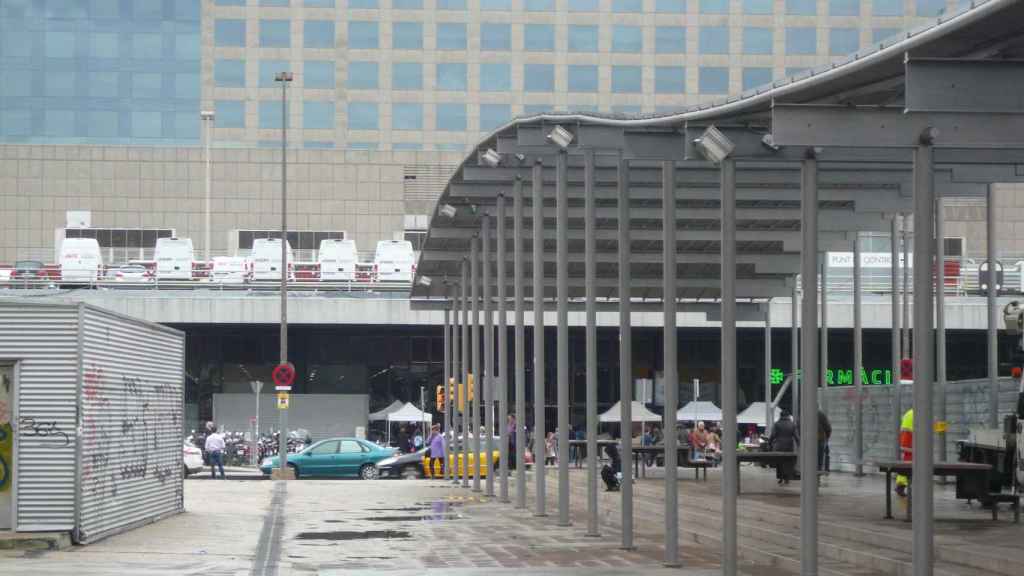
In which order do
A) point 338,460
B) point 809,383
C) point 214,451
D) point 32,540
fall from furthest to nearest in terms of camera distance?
point 214,451, point 338,460, point 32,540, point 809,383

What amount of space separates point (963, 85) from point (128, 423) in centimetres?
1478

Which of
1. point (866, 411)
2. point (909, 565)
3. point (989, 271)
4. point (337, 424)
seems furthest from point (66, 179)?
point (909, 565)

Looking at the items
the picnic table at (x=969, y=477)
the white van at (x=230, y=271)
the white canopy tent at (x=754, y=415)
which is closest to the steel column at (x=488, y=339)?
the picnic table at (x=969, y=477)

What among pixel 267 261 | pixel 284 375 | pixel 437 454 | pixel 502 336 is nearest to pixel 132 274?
pixel 267 261

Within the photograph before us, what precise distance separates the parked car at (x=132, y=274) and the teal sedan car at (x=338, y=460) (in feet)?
60.6

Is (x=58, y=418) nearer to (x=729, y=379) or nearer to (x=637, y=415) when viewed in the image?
(x=729, y=379)

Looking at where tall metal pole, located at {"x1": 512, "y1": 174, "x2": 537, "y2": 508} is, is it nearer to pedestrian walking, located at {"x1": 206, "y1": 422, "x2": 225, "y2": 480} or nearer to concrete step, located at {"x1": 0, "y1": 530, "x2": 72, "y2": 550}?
concrete step, located at {"x1": 0, "y1": 530, "x2": 72, "y2": 550}

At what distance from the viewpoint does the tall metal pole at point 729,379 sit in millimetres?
16578

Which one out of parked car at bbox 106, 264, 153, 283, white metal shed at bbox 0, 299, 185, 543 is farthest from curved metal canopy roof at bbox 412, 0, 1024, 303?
parked car at bbox 106, 264, 153, 283

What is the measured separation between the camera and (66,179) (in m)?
80.2

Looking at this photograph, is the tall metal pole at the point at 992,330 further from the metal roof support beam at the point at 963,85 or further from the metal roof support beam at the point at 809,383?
the metal roof support beam at the point at 963,85

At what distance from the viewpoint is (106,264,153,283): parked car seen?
64.8 metres

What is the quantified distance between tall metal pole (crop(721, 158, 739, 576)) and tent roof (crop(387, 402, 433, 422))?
4694 cm

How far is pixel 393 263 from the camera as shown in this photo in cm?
6625
